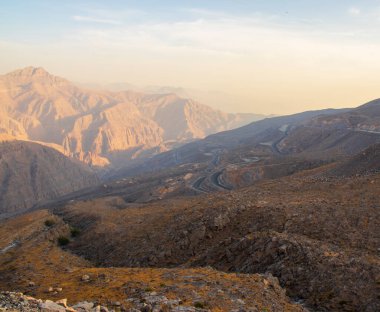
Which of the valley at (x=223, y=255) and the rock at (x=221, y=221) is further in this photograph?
the rock at (x=221, y=221)

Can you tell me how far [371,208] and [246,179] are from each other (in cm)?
6652

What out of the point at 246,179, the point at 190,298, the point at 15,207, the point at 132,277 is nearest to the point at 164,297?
the point at 190,298

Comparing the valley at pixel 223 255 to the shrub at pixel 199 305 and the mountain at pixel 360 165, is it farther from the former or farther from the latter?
Answer: the mountain at pixel 360 165

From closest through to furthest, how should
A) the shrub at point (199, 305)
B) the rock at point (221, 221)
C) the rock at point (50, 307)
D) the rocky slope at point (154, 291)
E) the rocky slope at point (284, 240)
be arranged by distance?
the rock at point (50, 307)
the rocky slope at point (154, 291)
the shrub at point (199, 305)
the rocky slope at point (284, 240)
the rock at point (221, 221)

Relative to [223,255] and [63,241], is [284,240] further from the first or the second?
[63,241]

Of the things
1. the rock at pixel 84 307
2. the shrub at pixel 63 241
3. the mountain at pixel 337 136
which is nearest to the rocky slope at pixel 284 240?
the shrub at pixel 63 241

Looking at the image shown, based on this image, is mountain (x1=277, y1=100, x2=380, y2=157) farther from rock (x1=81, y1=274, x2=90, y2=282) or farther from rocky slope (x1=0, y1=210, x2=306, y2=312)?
rock (x1=81, y1=274, x2=90, y2=282)

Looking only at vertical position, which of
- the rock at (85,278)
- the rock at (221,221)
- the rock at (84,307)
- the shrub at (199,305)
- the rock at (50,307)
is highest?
the rock at (50,307)

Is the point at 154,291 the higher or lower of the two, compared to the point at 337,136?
lower

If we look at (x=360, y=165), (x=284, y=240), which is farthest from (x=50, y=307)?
(x=360, y=165)

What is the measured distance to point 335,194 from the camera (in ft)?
130

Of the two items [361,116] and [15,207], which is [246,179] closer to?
[361,116]

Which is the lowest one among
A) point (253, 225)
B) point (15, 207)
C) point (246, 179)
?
point (15, 207)

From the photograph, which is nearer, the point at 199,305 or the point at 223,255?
the point at 199,305
